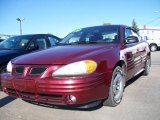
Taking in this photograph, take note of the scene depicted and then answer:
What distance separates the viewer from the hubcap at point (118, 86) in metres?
4.20

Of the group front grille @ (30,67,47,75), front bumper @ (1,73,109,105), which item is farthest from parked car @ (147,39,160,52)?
front grille @ (30,67,47,75)

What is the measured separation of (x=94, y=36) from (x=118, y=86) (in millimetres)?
1277

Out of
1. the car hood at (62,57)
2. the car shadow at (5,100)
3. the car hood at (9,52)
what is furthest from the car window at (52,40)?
the car hood at (62,57)

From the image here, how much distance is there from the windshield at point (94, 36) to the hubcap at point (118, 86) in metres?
0.75

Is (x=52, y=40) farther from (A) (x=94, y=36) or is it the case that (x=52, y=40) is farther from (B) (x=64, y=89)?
(B) (x=64, y=89)

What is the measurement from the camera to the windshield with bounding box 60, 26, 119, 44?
485cm

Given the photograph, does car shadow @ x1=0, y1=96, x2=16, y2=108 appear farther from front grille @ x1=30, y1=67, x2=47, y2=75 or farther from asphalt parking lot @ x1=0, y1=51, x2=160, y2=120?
front grille @ x1=30, y1=67, x2=47, y2=75

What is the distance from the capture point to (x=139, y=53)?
5828 millimetres

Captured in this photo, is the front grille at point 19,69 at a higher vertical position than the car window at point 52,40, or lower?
lower

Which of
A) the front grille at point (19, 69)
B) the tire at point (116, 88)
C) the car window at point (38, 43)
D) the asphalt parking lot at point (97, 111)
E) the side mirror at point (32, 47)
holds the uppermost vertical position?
the car window at point (38, 43)

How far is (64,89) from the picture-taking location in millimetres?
3348

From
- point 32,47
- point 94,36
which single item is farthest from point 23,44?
point 94,36

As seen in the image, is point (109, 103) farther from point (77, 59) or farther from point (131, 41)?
point (131, 41)

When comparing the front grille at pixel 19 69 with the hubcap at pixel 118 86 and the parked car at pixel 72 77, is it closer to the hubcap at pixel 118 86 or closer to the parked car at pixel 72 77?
the parked car at pixel 72 77
